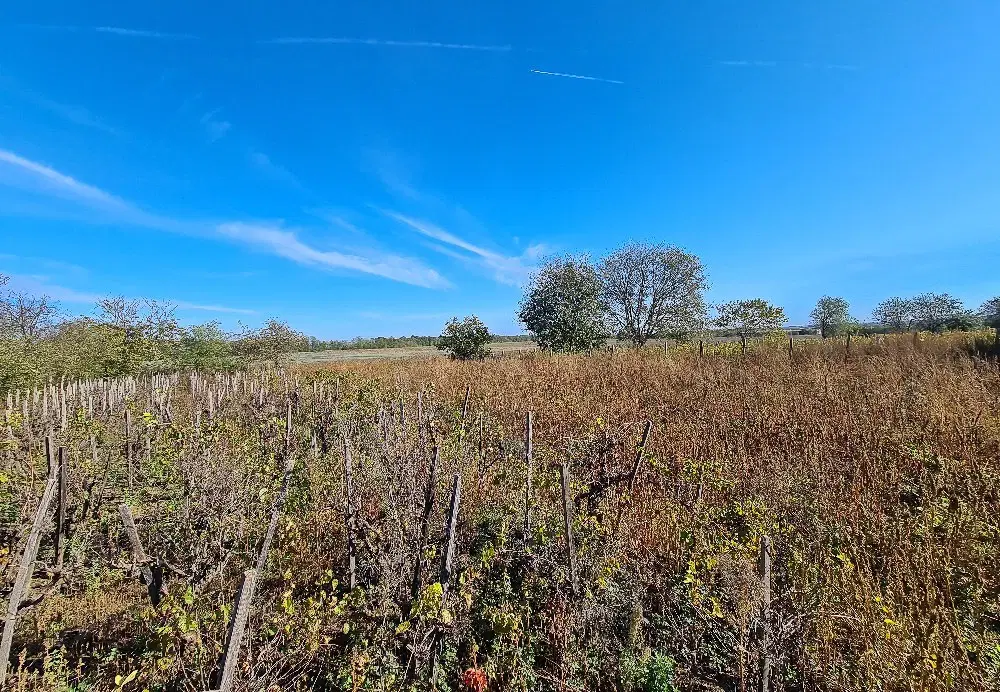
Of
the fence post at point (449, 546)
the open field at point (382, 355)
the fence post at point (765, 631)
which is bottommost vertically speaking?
the fence post at point (765, 631)

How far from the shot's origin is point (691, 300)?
2888cm

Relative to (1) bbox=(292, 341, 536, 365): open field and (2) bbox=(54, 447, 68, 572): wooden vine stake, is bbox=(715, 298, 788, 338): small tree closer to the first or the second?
(1) bbox=(292, 341, 536, 365): open field

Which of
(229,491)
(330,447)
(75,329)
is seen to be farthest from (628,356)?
(75,329)

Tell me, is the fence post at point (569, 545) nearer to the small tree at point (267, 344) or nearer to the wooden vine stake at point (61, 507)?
the wooden vine stake at point (61, 507)

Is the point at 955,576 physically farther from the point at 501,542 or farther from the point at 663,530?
the point at 501,542

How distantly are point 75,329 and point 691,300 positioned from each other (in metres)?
33.2

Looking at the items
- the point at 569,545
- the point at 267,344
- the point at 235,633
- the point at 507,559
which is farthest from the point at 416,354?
the point at 235,633

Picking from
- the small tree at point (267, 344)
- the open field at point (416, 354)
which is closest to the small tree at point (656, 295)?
the open field at point (416, 354)

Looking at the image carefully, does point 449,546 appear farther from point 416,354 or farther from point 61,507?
point 416,354

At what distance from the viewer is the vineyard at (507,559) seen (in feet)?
7.31

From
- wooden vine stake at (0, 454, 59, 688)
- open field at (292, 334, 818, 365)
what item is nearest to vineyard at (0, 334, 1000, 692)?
wooden vine stake at (0, 454, 59, 688)

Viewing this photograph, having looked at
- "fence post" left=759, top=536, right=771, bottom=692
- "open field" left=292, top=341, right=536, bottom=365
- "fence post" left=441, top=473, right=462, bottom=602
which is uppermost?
"open field" left=292, top=341, right=536, bottom=365

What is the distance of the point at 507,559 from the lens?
3002 mm

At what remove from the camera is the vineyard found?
223cm
